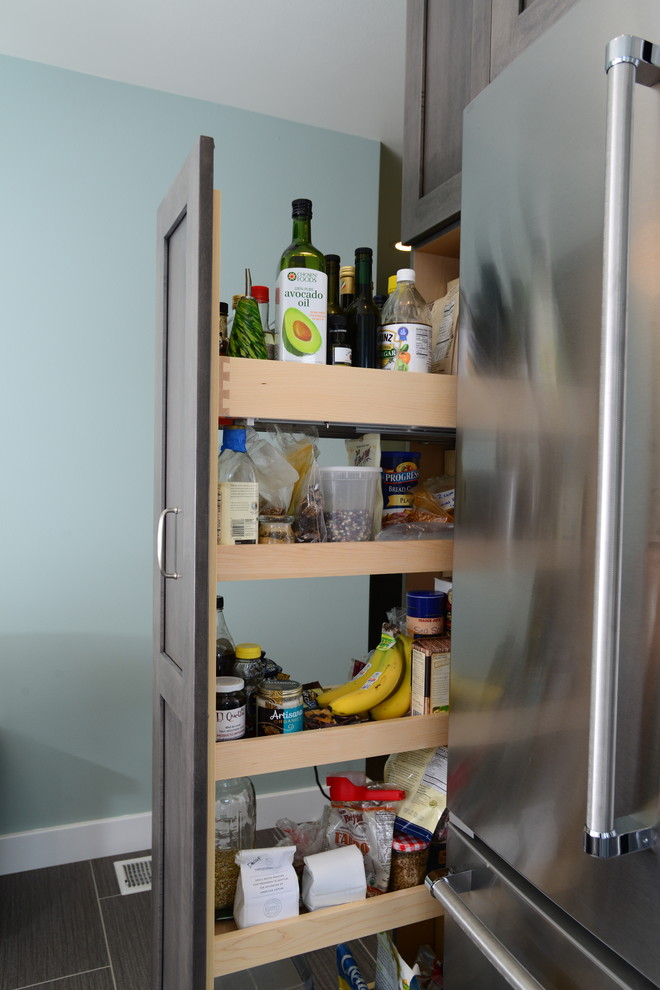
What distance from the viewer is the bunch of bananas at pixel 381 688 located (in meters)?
1.20

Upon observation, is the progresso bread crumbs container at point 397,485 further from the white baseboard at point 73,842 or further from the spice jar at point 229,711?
the white baseboard at point 73,842

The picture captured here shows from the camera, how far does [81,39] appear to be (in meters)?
2.04

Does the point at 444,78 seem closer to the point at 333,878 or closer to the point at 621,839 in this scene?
the point at 621,839

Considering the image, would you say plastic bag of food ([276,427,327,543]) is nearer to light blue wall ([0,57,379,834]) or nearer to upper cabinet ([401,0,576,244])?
upper cabinet ([401,0,576,244])

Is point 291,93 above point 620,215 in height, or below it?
above

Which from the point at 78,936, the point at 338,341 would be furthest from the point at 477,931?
the point at 78,936

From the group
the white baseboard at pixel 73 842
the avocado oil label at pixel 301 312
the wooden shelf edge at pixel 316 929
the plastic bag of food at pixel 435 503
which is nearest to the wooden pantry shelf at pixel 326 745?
the wooden shelf edge at pixel 316 929

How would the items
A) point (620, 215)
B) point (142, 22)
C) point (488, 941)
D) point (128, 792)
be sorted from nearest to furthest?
point (620, 215) → point (488, 941) → point (142, 22) → point (128, 792)

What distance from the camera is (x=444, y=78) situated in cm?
123

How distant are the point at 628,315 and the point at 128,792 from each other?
2251 millimetres

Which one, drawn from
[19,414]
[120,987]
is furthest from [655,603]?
[19,414]

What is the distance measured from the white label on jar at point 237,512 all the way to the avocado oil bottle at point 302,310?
21 cm

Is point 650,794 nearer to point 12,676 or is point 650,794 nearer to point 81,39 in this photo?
point 12,676

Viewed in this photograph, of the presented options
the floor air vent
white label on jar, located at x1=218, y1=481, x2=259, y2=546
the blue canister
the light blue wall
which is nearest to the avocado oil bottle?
white label on jar, located at x1=218, y1=481, x2=259, y2=546
